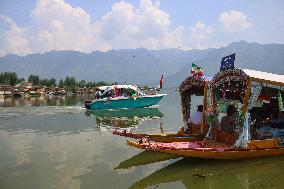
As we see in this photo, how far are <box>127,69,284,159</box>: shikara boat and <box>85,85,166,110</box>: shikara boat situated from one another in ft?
69.6

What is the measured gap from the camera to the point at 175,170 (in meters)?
12.5

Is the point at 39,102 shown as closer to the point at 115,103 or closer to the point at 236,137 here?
the point at 115,103

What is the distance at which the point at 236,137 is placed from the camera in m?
13.5

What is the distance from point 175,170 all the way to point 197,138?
2876 mm

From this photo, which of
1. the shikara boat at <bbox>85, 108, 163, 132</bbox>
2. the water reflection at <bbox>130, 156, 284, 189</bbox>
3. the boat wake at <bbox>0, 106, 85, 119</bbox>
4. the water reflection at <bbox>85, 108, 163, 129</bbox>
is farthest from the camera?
the boat wake at <bbox>0, 106, 85, 119</bbox>

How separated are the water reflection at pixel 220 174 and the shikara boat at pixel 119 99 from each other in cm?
2239

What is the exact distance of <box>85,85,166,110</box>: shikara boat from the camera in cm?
3538

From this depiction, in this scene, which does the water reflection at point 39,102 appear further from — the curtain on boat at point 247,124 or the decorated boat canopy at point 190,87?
the curtain on boat at point 247,124

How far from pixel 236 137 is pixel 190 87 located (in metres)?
3.50

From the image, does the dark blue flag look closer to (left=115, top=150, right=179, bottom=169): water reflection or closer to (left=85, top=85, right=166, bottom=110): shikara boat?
(left=115, top=150, right=179, bottom=169): water reflection

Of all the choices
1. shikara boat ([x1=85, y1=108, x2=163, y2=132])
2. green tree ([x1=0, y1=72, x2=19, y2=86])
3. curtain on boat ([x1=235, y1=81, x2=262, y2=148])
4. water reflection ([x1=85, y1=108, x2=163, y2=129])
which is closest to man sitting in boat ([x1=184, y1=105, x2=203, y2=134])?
curtain on boat ([x1=235, y1=81, x2=262, y2=148])

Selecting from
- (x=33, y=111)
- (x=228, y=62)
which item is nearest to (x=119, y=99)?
(x=33, y=111)

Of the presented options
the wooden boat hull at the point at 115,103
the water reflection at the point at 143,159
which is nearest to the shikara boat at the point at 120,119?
the wooden boat hull at the point at 115,103

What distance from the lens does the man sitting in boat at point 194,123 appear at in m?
15.6
